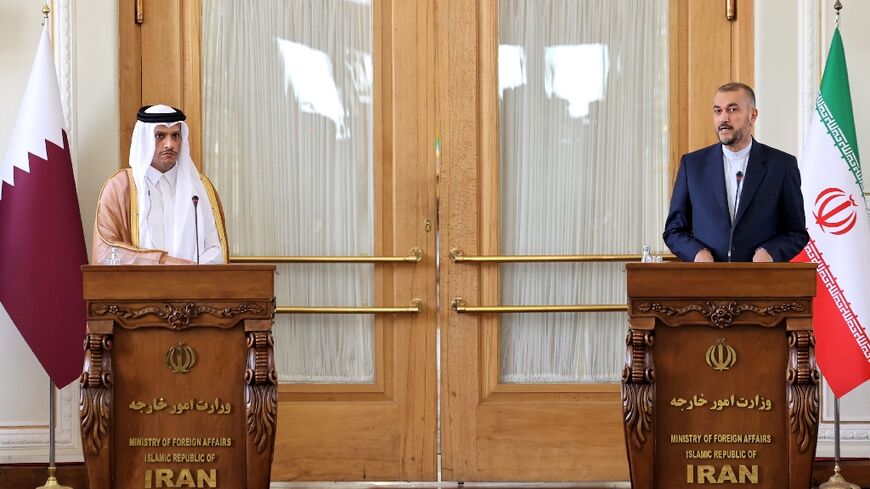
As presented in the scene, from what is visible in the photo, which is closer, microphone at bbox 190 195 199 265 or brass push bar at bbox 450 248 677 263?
microphone at bbox 190 195 199 265

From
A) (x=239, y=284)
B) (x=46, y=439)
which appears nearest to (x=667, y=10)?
(x=239, y=284)

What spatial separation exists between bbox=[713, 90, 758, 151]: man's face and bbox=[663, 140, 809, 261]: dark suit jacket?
0.33 ft

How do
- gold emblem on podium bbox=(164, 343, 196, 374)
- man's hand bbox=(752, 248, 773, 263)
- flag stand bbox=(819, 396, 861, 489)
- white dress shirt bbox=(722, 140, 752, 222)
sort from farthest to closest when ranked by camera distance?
flag stand bbox=(819, 396, 861, 489) < white dress shirt bbox=(722, 140, 752, 222) < man's hand bbox=(752, 248, 773, 263) < gold emblem on podium bbox=(164, 343, 196, 374)

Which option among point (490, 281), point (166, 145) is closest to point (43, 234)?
point (166, 145)

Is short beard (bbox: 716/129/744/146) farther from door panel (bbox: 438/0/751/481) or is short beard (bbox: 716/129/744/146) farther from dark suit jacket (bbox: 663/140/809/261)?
door panel (bbox: 438/0/751/481)

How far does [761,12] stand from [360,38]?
1957 millimetres

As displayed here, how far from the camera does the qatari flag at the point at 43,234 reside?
4977mm

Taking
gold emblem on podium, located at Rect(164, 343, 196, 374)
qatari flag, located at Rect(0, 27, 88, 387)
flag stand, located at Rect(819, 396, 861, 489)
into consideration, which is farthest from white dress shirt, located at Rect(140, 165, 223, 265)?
→ flag stand, located at Rect(819, 396, 861, 489)

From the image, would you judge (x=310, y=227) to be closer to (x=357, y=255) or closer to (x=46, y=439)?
(x=357, y=255)

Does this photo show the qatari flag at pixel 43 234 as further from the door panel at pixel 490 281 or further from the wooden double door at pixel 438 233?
the door panel at pixel 490 281

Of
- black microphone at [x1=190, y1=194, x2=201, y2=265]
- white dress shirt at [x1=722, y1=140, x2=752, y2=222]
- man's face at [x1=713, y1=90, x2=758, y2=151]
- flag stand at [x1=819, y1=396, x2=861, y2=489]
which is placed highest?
man's face at [x1=713, y1=90, x2=758, y2=151]

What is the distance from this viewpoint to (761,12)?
17.6ft

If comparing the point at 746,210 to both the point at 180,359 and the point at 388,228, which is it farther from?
the point at 180,359

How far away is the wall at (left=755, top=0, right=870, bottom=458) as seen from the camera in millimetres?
5293
